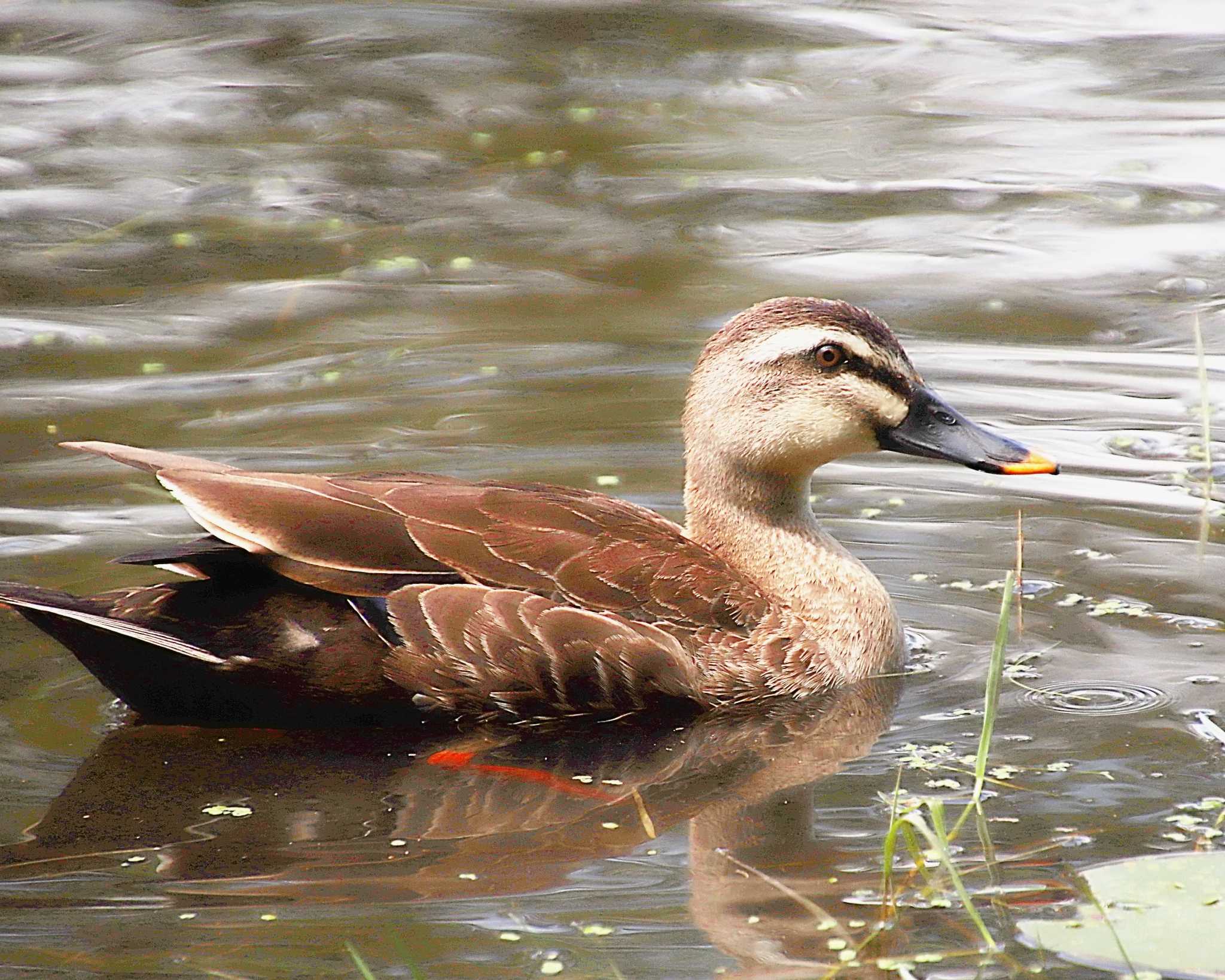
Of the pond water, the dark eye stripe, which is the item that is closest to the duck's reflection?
the pond water

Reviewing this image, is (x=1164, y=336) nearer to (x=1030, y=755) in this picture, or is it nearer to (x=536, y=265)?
(x=536, y=265)

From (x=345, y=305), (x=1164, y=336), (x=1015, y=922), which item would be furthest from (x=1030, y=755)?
(x=345, y=305)

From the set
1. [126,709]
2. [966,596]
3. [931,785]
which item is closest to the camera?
[931,785]

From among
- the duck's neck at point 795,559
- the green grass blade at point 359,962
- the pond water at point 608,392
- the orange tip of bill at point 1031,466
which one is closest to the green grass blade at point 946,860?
the pond water at point 608,392

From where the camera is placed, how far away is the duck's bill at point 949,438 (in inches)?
276

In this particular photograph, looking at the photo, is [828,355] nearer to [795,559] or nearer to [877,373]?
[877,373]

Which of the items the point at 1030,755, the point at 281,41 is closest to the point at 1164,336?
the point at 1030,755

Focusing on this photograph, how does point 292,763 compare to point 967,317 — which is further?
point 967,317

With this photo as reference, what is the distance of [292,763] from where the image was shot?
6.25m

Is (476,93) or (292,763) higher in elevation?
(476,93)

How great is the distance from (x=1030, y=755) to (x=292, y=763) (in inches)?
87.2

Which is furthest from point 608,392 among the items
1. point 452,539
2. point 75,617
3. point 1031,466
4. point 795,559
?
point 75,617

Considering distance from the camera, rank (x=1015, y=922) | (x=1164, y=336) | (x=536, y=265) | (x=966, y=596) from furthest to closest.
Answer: (x=536, y=265), (x=1164, y=336), (x=966, y=596), (x=1015, y=922)

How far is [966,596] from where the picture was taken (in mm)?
7504
